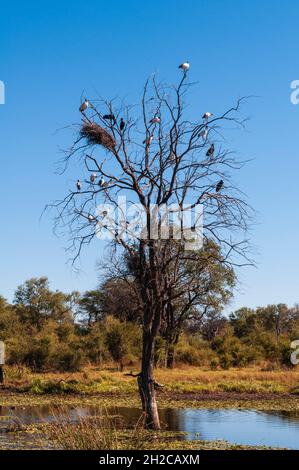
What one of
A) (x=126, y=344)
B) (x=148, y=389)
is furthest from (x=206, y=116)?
(x=126, y=344)

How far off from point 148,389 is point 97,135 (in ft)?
19.0

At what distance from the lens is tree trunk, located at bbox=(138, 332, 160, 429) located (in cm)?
1430

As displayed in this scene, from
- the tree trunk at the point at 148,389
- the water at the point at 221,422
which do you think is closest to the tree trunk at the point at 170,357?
the water at the point at 221,422

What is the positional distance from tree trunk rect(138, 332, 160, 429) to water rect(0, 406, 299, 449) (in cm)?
58

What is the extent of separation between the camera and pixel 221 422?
15914 mm

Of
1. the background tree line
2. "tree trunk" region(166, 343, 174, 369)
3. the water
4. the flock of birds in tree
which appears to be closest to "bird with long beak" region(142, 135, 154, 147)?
the flock of birds in tree

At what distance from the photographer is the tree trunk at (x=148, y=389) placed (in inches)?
563

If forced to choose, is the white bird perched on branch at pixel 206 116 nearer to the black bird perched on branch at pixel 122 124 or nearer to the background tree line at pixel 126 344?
the black bird perched on branch at pixel 122 124

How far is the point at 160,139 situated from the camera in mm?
15031

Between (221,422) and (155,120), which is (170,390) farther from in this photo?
(155,120)

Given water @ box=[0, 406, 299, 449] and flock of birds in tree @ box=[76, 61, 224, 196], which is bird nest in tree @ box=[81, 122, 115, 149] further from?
water @ box=[0, 406, 299, 449]

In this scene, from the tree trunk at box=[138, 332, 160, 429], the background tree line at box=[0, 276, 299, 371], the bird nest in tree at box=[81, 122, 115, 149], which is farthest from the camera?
the background tree line at box=[0, 276, 299, 371]
